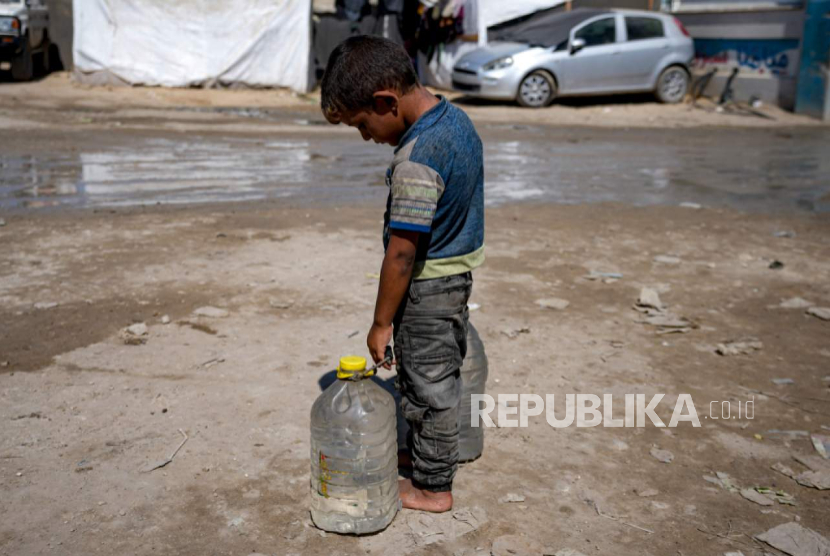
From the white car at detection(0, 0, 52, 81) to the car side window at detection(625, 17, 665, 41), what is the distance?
1320 centimetres

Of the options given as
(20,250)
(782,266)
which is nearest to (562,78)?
(782,266)

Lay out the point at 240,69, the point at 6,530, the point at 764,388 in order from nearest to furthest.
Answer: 1. the point at 6,530
2. the point at 764,388
3. the point at 240,69

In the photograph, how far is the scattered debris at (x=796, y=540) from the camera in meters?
2.85

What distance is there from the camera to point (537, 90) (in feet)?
57.1

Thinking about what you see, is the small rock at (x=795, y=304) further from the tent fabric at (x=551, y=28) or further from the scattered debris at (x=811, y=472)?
the tent fabric at (x=551, y=28)

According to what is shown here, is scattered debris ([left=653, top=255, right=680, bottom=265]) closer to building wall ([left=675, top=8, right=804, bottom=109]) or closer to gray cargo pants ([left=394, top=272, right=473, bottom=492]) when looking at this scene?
gray cargo pants ([left=394, top=272, right=473, bottom=492])

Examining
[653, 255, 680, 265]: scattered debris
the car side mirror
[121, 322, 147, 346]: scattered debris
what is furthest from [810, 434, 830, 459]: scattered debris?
the car side mirror

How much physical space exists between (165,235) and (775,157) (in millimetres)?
9738

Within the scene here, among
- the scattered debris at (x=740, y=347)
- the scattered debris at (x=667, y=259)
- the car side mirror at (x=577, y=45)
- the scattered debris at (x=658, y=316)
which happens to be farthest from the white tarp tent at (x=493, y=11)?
the scattered debris at (x=740, y=347)

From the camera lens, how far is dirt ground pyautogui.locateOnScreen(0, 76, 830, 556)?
2939 mm

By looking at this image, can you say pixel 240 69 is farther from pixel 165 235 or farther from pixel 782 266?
pixel 782 266

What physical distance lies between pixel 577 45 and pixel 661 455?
14.8 meters

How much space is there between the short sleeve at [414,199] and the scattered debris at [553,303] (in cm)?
280

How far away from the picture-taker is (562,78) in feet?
56.9
